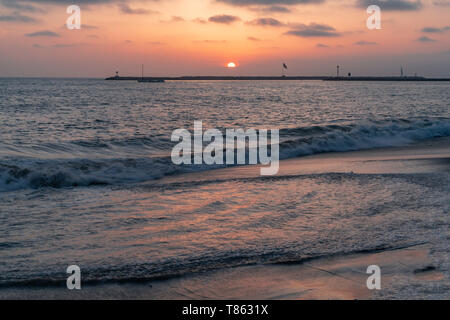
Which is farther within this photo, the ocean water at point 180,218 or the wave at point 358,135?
the wave at point 358,135

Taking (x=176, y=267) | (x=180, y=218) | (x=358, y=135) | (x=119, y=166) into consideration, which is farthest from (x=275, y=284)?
(x=358, y=135)

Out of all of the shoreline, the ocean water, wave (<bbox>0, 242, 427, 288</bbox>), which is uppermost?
the ocean water

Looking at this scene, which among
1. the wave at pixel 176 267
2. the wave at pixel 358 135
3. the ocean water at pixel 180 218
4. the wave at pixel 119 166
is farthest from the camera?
the wave at pixel 358 135

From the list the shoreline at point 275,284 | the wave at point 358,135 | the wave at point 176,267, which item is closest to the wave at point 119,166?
the wave at point 358,135

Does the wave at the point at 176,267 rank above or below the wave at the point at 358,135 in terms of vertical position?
below

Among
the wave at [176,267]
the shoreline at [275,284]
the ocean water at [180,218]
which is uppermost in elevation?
the ocean water at [180,218]

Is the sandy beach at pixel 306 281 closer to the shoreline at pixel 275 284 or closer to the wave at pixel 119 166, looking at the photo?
the shoreline at pixel 275 284

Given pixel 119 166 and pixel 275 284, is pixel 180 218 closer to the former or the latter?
pixel 275 284

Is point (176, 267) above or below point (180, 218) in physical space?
below

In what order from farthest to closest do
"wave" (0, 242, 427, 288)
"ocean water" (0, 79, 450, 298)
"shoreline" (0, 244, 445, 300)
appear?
1. "ocean water" (0, 79, 450, 298)
2. "wave" (0, 242, 427, 288)
3. "shoreline" (0, 244, 445, 300)

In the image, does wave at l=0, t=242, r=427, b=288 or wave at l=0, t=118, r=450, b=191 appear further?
wave at l=0, t=118, r=450, b=191

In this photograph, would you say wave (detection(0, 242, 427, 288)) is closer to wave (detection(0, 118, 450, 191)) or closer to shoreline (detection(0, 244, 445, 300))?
shoreline (detection(0, 244, 445, 300))

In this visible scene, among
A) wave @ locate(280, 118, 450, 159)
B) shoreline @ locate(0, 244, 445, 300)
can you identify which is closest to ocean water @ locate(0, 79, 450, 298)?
shoreline @ locate(0, 244, 445, 300)
